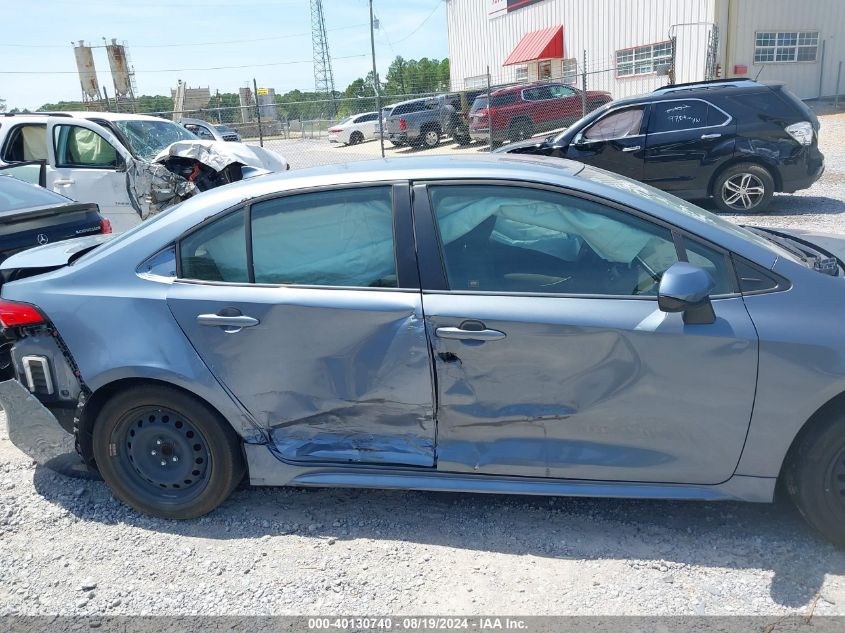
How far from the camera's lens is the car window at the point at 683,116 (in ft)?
30.9

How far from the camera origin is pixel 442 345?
2.88 m

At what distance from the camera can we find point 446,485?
3.01 m

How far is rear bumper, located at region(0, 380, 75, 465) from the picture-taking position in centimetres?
334

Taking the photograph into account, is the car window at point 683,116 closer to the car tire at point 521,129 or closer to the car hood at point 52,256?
the car hood at point 52,256

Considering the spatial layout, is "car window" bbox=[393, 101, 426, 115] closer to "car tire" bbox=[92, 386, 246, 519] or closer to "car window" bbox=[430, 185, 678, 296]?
"car window" bbox=[430, 185, 678, 296]

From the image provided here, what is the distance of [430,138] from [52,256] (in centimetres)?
2217

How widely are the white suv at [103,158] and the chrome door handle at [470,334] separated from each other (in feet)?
21.9

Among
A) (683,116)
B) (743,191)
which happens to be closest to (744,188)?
(743,191)

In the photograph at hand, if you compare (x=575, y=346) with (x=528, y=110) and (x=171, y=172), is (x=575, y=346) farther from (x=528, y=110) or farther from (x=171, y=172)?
(x=528, y=110)

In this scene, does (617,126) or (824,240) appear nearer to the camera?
(824,240)

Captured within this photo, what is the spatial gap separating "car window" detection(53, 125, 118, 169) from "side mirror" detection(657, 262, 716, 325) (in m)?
8.68

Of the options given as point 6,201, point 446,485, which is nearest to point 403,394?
point 446,485

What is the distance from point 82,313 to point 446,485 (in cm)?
185

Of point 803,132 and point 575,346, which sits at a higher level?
point 803,132
